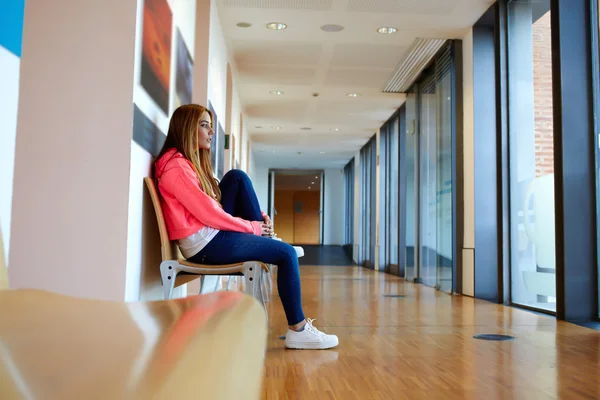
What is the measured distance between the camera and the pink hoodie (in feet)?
8.67

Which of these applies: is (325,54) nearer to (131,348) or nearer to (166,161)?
(166,161)

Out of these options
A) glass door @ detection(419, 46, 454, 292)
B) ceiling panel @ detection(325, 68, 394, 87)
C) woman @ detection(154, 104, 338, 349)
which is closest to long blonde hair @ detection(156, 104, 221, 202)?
woman @ detection(154, 104, 338, 349)

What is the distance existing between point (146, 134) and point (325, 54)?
4.63 m

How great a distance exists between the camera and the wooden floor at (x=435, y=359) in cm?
187

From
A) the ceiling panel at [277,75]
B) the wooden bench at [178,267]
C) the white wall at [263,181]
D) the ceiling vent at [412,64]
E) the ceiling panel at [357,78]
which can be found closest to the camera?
the wooden bench at [178,267]

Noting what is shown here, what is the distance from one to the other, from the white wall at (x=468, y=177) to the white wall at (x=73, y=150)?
4.12m

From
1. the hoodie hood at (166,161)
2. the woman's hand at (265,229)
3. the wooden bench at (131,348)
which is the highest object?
the hoodie hood at (166,161)

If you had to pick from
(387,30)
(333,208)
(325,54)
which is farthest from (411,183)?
(333,208)

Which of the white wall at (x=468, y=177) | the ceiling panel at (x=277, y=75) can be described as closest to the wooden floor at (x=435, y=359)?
the white wall at (x=468, y=177)

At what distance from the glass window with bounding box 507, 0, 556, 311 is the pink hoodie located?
9.48 ft

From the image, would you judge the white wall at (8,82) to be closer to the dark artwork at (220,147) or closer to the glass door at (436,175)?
the dark artwork at (220,147)

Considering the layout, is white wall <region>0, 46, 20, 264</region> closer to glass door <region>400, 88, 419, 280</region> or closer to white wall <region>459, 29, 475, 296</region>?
white wall <region>459, 29, 475, 296</region>

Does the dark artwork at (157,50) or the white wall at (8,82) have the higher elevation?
the dark artwork at (157,50)

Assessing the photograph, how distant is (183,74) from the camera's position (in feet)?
12.9
